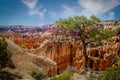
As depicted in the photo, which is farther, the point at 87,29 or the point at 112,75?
the point at 87,29

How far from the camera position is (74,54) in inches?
3661

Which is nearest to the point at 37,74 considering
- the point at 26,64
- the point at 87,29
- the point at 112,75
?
the point at 26,64

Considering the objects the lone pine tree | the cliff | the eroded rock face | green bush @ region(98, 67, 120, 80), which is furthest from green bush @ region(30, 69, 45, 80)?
the eroded rock face

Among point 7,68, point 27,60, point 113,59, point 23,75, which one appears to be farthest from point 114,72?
point 113,59

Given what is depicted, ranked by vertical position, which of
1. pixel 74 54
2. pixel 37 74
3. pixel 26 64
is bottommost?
pixel 74 54

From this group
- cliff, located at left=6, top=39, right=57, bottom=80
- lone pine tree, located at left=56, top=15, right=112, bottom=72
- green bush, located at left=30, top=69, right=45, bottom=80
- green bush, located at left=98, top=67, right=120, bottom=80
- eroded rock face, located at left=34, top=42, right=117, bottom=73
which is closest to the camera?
green bush, located at left=98, top=67, right=120, bottom=80

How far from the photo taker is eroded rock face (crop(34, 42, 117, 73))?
77.7 meters

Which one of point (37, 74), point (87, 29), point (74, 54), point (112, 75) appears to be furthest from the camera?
point (74, 54)

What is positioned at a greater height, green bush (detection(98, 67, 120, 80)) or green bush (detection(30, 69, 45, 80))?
green bush (detection(98, 67, 120, 80))

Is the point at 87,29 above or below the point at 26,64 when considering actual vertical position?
above

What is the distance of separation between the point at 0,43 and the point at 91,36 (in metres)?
11.5

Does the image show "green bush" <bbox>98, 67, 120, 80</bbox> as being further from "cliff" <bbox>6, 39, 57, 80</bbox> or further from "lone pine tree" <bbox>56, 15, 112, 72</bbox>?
"lone pine tree" <bbox>56, 15, 112, 72</bbox>

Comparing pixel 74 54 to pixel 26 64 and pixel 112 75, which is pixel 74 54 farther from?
pixel 112 75

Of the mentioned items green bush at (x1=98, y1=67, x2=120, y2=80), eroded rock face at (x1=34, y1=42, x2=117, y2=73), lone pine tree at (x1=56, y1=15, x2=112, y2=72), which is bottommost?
eroded rock face at (x1=34, y1=42, x2=117, y2=73)
